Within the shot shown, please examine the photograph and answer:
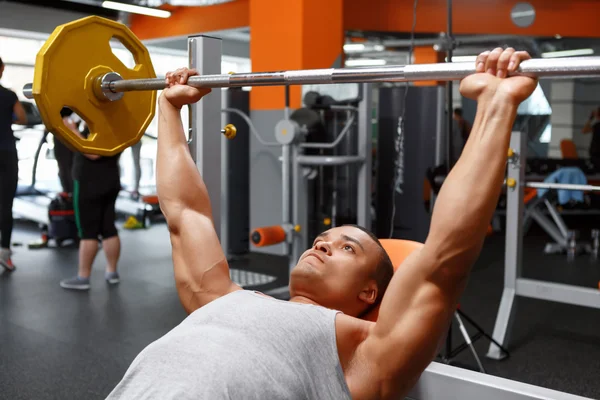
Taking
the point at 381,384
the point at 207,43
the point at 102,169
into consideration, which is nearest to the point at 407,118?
the point at 102,169

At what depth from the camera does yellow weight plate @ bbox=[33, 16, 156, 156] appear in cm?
142

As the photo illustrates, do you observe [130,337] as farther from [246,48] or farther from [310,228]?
[246,48]

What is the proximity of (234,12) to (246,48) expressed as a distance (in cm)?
339

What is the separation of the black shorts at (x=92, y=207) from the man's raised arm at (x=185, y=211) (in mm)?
2334

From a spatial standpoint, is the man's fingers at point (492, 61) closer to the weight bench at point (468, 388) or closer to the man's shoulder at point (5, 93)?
the weight bench at point (468, 388)

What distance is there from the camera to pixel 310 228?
4562 millimetres

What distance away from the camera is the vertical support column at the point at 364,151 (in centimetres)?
379

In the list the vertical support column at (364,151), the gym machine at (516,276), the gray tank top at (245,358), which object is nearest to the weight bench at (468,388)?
the gray tank top at (245,358)

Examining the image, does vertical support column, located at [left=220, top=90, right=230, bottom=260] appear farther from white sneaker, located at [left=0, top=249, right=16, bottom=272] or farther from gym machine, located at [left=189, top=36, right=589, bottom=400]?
gym machine, located at [left=189, top=36, right=589, bottom=400]

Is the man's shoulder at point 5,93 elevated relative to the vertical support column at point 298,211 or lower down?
elevated

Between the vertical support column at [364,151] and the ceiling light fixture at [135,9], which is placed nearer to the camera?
the vertical support column at [364,151]

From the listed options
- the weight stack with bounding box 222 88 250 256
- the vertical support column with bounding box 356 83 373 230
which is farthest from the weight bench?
the weight stack with bounding box 222 88 250 256

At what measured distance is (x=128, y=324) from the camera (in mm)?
3111

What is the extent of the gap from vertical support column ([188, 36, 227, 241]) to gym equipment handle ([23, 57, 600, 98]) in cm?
14
